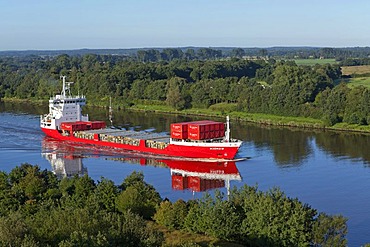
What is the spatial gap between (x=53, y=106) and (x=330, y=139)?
18.6m

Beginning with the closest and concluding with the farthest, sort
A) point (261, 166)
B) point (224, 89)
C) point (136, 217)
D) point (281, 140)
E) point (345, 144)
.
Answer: point (136, 217) → point (261, 166) → point (345, 144) → point (281, 140) → point (224, 89)

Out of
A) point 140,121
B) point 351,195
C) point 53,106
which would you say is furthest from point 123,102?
point 351,195

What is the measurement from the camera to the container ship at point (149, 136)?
2994 centimetres

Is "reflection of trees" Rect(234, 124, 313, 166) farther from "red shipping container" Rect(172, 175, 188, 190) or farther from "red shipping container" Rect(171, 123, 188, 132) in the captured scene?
"red shipping container" Rect(172, 175, 188, 190)

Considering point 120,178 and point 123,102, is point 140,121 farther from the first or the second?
point 120,178

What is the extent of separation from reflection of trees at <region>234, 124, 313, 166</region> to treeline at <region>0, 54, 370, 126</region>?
437 cm

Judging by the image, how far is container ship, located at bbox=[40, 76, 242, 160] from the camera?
2994cm

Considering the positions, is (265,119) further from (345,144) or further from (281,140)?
(345,144)

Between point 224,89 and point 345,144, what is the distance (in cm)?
2004

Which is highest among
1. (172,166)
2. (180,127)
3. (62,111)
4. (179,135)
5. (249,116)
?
(180,127)

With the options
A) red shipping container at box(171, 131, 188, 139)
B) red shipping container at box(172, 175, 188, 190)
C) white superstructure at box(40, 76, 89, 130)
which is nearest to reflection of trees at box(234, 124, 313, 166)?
red shipping container at box(171, 131, 188, 139)

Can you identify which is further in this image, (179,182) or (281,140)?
(281,140)

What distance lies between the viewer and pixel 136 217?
1505cm

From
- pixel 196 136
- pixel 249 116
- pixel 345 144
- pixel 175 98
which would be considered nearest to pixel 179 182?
pixel 196 136
